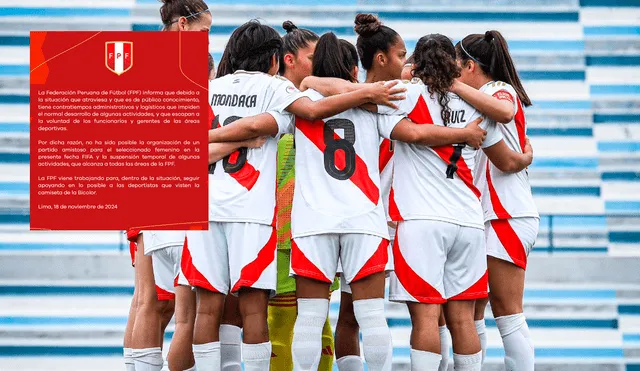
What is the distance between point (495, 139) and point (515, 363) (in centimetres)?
89

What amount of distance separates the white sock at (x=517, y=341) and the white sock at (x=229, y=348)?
1032mm

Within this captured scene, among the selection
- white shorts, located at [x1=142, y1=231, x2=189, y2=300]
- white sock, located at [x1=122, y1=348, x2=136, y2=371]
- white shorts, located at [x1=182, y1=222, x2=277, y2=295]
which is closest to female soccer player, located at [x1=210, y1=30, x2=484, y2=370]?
white shorts, located at [x1=182, y1=222, x2=277, y2=295]

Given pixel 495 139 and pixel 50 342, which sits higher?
pixel 495 139

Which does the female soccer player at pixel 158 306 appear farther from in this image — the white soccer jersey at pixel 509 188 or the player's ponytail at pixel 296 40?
the white soccer jersey at pixel 509 188

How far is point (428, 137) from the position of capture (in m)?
3.42

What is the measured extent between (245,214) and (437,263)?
71 cm

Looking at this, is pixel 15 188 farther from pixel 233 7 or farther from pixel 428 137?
pixel 428 137

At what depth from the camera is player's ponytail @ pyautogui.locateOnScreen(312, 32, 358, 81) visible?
3.54m

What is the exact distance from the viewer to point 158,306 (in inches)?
146

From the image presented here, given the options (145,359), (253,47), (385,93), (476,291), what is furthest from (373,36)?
(145,359)

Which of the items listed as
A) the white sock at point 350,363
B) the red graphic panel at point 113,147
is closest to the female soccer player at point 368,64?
the white sock at point 350,363

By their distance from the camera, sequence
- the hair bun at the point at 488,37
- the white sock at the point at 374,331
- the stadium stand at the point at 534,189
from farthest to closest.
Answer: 1. the stadium stand at the point at 534,189
2. the hair bun at the point at 488,37
3. the white sock at the point at 374,331

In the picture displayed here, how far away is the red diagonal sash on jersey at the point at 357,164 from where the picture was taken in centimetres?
343

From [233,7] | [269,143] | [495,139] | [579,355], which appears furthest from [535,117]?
[269,143]
